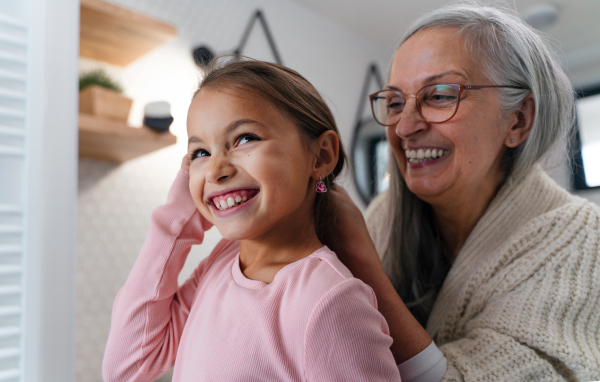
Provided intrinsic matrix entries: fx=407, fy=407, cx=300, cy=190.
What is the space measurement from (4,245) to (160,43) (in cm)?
49

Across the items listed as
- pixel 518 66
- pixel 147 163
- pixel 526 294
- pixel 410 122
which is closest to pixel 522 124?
pixel 518 66

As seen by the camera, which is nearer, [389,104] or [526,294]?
[526,294]

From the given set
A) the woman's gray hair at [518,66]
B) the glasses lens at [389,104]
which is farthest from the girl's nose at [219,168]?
the woman's gray hair at [518,66]

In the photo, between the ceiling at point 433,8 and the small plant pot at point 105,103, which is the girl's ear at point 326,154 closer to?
the ceiling at point 433,8

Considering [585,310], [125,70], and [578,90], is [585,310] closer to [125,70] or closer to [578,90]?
[578,90]

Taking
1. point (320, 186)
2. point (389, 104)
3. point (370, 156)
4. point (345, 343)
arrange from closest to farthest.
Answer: point (345, 343) → point (320, 186) → point (389, 104) → point (370, 156)

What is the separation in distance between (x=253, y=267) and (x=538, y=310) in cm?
40

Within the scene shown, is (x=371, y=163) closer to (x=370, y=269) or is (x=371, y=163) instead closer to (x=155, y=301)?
(x=370, y=269)

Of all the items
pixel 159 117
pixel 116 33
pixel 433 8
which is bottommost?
pixel 159 117

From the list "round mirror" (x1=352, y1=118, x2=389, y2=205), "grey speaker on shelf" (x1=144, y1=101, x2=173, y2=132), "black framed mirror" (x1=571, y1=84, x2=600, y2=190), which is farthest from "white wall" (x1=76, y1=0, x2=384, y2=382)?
"black framed mirror" (x1=571, y1=84, x2=600, y2=190)

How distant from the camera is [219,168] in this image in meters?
0.44

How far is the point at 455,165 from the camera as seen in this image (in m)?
0.70

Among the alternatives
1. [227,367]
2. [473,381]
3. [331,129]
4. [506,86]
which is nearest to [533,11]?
[506,86]

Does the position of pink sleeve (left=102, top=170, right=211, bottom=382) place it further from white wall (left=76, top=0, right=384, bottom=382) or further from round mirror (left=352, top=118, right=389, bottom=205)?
round mirror (left=352, top=118, right=389, bottom=205)
